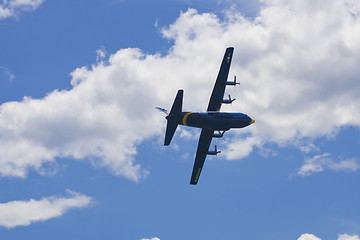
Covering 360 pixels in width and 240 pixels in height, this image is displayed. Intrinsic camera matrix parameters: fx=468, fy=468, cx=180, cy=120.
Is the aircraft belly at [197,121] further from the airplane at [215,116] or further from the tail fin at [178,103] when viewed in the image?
the tail fin at [178,103]

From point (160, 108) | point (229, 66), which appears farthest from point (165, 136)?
point (229, 66)

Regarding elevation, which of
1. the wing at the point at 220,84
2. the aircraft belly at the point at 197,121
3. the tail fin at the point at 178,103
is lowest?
the aircraft belly at the point at 197,121

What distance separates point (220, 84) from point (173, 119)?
31.2 ft

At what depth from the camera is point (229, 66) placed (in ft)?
245

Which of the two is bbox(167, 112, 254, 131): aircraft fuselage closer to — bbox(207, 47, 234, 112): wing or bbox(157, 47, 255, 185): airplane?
bbox(157, 47, 255, 185): airplane

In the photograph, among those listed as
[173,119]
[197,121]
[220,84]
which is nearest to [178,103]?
[173,119]

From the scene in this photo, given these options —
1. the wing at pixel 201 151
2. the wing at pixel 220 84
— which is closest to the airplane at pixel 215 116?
the wing at pixel 220 84

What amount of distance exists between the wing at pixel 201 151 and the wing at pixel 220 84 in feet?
21.9

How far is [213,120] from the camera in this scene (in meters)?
73.5

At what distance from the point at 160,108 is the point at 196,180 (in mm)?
18503

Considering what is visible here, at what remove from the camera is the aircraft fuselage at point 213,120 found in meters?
72.6

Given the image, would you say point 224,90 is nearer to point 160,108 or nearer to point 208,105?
point 208,105

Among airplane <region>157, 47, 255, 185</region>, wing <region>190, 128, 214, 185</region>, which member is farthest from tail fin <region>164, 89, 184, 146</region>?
wing <region>190, 128, 214, 185</region>

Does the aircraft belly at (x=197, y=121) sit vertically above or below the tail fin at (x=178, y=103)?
below
